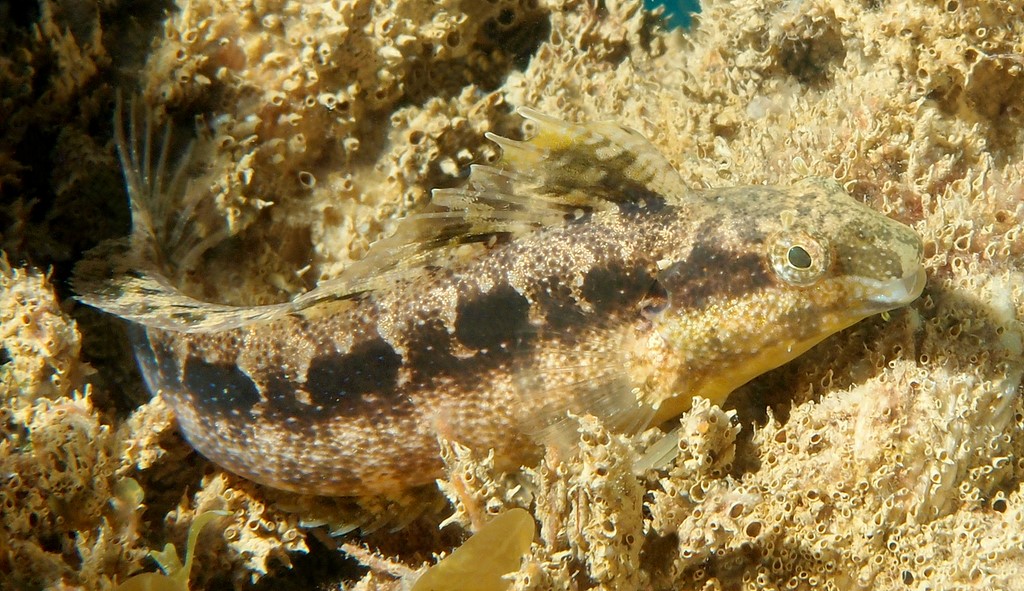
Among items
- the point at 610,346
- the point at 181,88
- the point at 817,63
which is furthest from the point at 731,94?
the point at 181,88

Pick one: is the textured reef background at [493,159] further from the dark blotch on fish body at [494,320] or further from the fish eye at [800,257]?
the dark blotch on fish body at [494,320]

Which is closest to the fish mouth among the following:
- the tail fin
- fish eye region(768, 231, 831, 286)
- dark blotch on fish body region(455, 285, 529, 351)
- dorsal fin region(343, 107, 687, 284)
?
fish eye region(768, 231, 831, 286)

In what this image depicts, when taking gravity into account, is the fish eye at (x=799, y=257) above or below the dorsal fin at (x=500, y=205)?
below

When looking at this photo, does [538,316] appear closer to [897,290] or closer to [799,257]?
[799,257]

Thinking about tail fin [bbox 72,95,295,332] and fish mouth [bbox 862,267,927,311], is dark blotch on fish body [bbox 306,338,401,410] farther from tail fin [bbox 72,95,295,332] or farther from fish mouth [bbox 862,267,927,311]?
fish mouth [bbox 862,267,927,311]

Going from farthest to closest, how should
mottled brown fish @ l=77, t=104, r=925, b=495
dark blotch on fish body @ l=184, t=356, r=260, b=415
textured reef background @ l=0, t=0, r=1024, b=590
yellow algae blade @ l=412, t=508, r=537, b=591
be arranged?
dark blotch on fish body @ l=184, t=356, r=260, b=415 → mottled brown fish @ l=77, t=104, r=925, b=495 → yellow algae blade @ l=412, t=508, r=537, b=591 → textured reef background @ l=0, t=0, r=1024, b=590

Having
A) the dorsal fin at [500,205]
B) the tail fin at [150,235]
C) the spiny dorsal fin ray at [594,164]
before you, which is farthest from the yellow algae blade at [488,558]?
the tail fin at [150,235]
